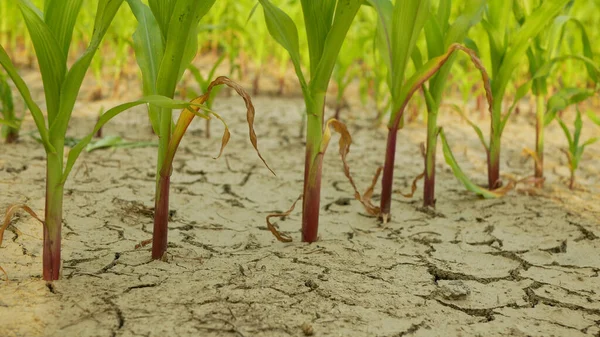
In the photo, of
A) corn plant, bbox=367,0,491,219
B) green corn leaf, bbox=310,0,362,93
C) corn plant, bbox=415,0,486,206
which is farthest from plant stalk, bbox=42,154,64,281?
corn plant, bbox=415,0,486,206

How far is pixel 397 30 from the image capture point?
1.96 metres

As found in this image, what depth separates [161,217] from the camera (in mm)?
1668

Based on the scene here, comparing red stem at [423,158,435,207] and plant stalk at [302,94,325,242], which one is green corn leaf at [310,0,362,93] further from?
red stem at [423,158,435,207]

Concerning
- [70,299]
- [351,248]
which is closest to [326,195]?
[351,248]

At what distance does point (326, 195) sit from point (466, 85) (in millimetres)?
1426

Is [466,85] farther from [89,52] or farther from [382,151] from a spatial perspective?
[89,52]

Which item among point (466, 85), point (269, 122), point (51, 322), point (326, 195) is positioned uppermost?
point (466, 85)

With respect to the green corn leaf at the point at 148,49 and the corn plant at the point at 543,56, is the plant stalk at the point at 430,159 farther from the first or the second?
the green corn leaf at the point at 148,49

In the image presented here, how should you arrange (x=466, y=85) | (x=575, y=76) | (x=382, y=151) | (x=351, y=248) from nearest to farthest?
1. (x=351, y=248)
2. (x=382, y=151)
3. (x=466, y=85)
4. (x=575, y=76)

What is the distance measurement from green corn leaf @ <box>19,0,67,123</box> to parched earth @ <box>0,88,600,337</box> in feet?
1.41

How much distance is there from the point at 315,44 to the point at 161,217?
611mm

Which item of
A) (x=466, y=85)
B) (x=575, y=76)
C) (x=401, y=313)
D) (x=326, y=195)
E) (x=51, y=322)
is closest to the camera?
(x=51, y=322)

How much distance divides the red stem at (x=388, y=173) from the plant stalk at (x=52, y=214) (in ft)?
3.30

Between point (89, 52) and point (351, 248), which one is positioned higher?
point (89, 52)
